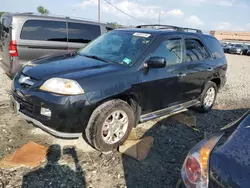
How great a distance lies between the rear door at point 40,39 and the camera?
558 cm

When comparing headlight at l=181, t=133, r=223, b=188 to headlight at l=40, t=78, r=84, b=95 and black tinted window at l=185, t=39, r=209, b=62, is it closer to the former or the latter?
A: headlight at l=40, t=78, r=84, b=95

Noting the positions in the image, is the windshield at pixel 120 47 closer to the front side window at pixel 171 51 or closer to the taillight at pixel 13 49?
the front side window at pixel 171 51

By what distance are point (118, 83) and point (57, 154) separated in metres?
1.28

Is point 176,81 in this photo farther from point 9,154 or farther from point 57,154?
point 9,154

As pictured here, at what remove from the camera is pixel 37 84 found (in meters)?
3.14

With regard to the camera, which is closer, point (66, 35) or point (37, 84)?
point (37, 84)

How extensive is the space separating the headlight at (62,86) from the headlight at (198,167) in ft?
5.51

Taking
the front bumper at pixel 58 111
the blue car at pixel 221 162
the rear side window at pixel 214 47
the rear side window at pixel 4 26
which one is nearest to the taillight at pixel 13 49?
the rear side window at pixel 4 26

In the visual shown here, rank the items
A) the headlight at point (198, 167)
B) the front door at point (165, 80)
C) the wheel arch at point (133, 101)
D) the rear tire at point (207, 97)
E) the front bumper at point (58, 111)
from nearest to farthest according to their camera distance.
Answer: the headlight at point (198, 167) < the front bumper at point (58, 111) < the wheel arch at point (133, 101) < the front door at point (165, 80) < the rear tire at point (207, 97)

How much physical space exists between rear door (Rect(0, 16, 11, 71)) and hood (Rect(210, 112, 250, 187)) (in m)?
5.12

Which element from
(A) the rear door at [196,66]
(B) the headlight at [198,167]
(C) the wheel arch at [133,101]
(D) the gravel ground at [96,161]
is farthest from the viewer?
(A) the rear door at [196,66]

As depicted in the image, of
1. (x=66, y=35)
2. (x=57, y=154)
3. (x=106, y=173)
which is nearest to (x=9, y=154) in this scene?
(x=57, y=154)

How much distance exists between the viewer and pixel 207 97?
5.48 m

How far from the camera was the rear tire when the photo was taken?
5224mm
